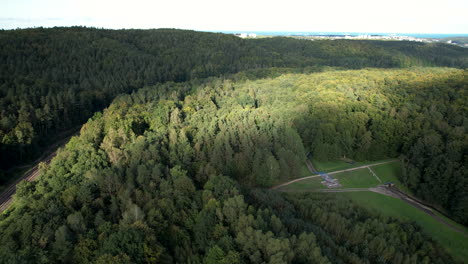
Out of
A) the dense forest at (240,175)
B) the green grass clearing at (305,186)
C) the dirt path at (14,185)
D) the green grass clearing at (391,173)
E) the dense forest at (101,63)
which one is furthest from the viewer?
the dense forest at (101,63)

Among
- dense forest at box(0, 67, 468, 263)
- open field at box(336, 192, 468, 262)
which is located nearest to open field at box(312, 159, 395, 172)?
dense forest at box(0, 67, 468, 263)

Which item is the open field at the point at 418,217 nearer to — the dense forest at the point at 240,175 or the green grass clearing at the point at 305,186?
the dense forest at the point at 240,175

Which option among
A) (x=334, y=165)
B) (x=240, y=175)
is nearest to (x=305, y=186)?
(x=334, y=165)

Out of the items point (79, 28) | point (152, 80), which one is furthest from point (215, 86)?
point (79, 28)

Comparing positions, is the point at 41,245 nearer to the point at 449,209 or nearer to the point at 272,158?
the point at 272,158

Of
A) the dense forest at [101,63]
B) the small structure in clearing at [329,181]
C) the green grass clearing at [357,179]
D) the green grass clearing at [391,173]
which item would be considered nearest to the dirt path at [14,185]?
the dense forest at [101,63]

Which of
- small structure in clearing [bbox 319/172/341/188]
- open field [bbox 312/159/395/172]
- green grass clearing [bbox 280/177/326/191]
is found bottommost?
green grass clearing [bbox 280/177/326/191]

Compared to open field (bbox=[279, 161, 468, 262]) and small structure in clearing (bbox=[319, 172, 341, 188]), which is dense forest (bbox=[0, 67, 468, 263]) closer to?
open field (bbox=[279, 161, 468, 262])
